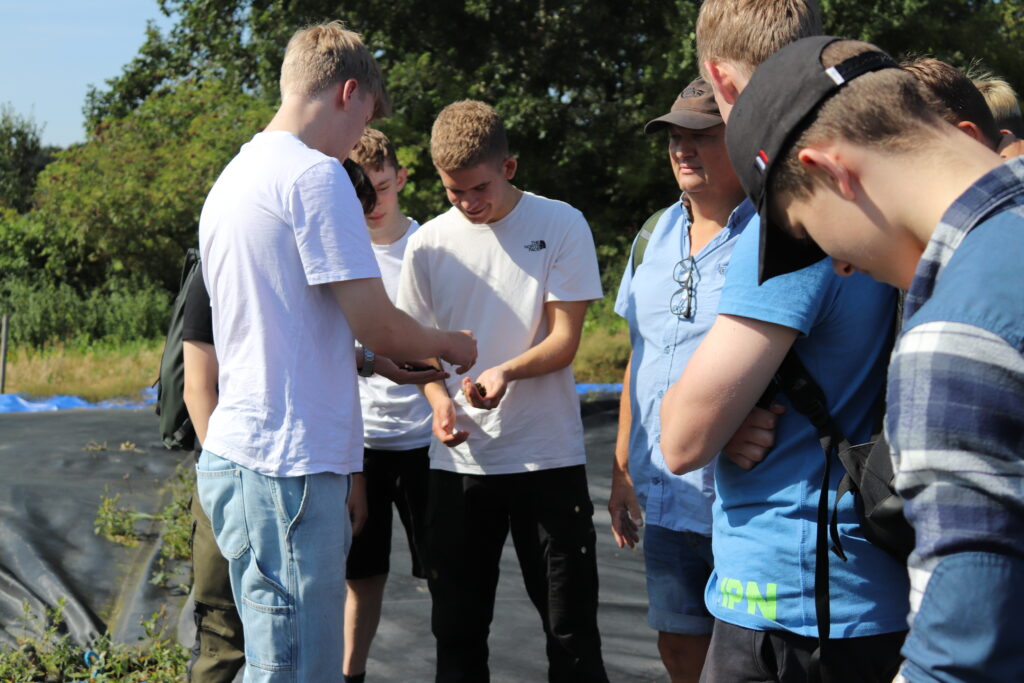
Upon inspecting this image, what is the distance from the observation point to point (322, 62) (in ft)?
7.14

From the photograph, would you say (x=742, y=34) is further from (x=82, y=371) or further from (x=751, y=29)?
(x=82, y=371)

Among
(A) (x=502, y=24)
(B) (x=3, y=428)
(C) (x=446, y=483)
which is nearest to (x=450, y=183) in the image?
(C) (x=446, y=483)

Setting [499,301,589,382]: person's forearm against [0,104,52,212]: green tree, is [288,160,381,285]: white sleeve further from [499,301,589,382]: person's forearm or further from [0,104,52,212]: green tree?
[0,104,52,212]: green tree

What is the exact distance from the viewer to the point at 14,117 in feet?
75.8

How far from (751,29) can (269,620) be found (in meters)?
1.43

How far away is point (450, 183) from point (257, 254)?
35.2 inches

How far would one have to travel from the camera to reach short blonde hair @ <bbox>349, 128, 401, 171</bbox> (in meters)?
3.45

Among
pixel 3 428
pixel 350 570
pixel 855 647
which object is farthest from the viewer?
pixel 3 428

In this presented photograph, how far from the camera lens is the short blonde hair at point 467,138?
279 cm

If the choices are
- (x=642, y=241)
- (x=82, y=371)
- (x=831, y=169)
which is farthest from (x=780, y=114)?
(x=82, y=371)

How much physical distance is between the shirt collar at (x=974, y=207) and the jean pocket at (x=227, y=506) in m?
1.50

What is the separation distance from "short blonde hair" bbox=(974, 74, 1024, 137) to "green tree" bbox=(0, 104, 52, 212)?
2190 centimetres

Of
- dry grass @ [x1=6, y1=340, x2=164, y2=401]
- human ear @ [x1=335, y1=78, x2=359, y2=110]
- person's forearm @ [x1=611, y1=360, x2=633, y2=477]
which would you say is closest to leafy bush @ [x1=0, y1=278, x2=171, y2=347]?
dry grass @ [x1=6, y1=340, x2=164, y2=401]

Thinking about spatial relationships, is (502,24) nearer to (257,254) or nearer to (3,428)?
(3,428)
